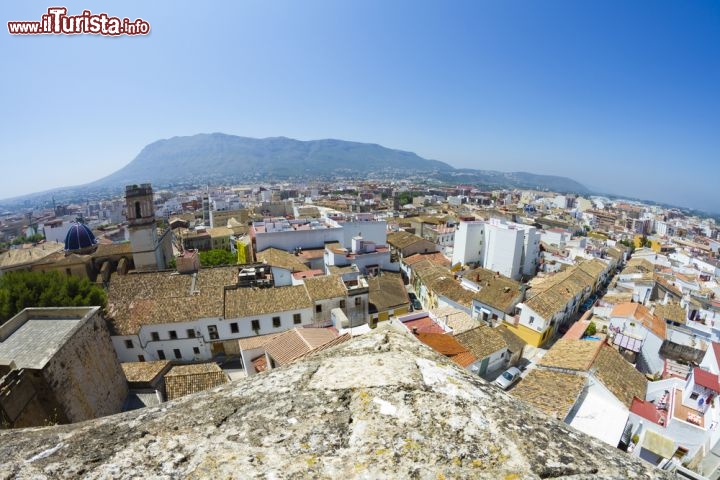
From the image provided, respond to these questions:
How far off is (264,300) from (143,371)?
701 centimetres

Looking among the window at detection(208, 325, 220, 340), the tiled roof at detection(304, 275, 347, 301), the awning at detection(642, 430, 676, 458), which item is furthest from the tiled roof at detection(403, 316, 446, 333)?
the window at detection(208, 325, 220, 340)

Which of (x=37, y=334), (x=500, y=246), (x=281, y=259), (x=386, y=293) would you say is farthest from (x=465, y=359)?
(x=500, y=246)

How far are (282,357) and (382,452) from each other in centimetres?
1153

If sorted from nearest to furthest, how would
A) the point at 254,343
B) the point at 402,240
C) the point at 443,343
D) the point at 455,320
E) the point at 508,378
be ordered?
the point at 443,343, the point at 254,343, the point at 508,378, the point at 455,320, the point at 402,240

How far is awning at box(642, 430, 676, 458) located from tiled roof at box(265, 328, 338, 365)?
13617 mm

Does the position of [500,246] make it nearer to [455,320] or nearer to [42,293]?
[455,320]

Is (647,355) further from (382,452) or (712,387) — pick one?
(382,452)

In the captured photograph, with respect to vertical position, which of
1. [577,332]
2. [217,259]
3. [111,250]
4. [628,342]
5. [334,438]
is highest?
[334,438]

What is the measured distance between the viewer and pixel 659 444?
12.9m

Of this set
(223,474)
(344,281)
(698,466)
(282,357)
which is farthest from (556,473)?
(344,281)

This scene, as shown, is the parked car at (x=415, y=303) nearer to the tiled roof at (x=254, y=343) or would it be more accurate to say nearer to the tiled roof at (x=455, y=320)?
the tiled roof at (x=455, y=320)

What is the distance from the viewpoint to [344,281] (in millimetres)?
21734

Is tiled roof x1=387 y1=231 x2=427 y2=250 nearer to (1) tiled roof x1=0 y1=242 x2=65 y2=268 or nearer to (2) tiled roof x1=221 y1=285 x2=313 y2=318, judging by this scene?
(2) tiled roof x1=221 y1=285 x2=313 y2=318

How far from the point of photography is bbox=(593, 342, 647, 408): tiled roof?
14154 millimetres
